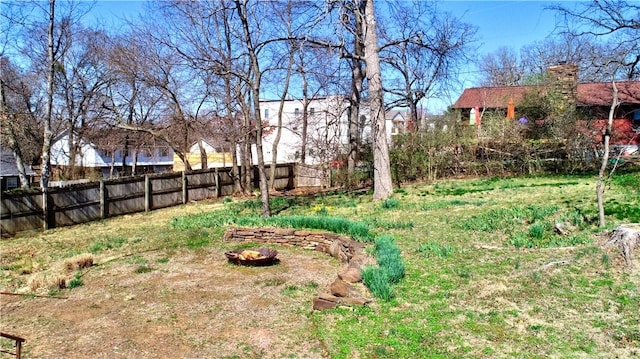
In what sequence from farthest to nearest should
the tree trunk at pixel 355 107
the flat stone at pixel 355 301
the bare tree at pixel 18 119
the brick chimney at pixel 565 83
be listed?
the brick chimney at pixel 565 83
the tree trunk at pixel 355 107
the bare tree at pixel 18 119
the flat stone at pixel 355 301

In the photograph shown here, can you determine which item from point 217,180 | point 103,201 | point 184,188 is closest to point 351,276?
point 103,201

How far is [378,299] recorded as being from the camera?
4738 millimetres

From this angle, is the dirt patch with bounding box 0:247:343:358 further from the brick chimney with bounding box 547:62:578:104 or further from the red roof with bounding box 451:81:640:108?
the red roof with bounding box 451:81:640:108

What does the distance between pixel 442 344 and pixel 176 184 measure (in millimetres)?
14043

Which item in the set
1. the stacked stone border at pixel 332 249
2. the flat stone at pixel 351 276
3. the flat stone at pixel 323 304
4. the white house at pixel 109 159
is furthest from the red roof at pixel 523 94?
the white house at pixel 109 159

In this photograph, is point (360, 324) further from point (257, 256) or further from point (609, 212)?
point (609, 212)

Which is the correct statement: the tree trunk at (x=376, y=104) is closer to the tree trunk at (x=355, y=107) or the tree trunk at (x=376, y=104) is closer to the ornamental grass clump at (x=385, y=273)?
the tree trunk at (x=355, y=107)

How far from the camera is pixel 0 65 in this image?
17172 mm

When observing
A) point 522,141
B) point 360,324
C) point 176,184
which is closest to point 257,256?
point 360,324

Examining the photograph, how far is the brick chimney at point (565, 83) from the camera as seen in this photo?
19047 millimetres

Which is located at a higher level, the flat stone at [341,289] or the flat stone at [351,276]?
the flat stone at [351,276]

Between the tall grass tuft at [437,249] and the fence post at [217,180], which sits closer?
the tall grass tuft at [437,249]

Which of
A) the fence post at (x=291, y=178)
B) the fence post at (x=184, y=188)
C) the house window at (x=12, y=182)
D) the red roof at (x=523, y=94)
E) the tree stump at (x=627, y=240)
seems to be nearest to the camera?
the tree stump at (x=627, y=240)

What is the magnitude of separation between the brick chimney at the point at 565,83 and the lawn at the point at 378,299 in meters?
11.5
